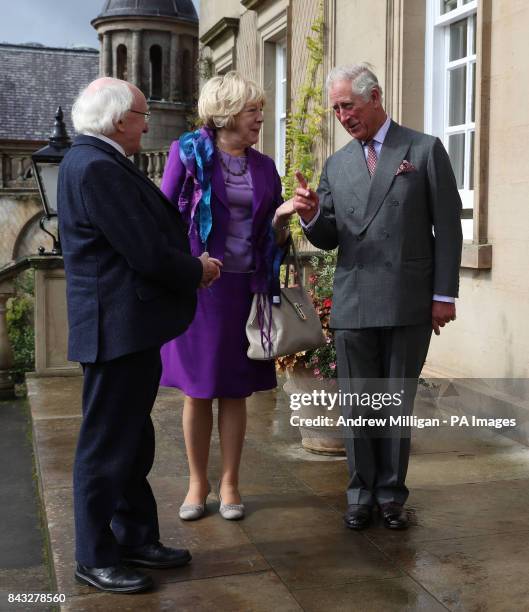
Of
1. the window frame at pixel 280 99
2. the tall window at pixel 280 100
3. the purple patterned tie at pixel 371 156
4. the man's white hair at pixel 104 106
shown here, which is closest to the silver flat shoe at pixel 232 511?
the purple patterned tie at pixel 371 156

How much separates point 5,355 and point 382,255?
534 centimetres

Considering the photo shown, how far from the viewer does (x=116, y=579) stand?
3.11 meters

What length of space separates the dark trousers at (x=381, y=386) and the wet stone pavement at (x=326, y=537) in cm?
17

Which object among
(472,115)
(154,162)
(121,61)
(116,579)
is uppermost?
(121,61)

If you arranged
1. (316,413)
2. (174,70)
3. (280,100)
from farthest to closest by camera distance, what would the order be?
1. (174,70)
2. (280,100)
3. (316,413)

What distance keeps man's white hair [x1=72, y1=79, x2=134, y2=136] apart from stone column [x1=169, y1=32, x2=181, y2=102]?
40.3 metres

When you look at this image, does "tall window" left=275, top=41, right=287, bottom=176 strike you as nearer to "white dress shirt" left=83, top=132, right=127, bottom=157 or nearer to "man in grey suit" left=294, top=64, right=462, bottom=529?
"man in grey suit" left=294, top=64, right=462, bottom=529

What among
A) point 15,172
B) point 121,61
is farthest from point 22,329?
point 121,61

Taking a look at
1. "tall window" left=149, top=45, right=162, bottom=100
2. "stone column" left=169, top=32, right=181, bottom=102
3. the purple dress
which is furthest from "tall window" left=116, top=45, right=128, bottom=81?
the purple dress

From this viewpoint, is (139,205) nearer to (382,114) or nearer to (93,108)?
(93,108)

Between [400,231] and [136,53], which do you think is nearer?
[400,231]

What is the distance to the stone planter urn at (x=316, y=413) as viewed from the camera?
16.4 ft

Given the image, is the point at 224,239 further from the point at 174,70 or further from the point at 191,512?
the point at 174,70

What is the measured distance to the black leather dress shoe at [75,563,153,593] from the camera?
310 cm
